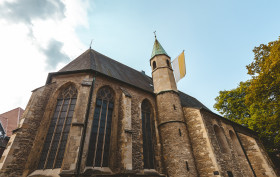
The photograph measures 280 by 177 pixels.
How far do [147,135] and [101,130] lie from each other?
3.36 meters

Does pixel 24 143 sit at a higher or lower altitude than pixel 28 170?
higher

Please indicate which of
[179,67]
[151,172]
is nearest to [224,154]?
[151,172]

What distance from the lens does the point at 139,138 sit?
9.08 meters

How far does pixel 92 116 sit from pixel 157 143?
487cm

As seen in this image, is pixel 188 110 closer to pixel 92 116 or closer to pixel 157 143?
pixel 157 143

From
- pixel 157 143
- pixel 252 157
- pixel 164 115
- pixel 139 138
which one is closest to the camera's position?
pixel 139 138

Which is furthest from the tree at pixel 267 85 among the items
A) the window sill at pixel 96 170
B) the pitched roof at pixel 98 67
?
the window sill at pixel 96 170

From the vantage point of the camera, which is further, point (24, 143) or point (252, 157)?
point (252, 157)

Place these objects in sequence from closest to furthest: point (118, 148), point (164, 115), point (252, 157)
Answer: point (118, 148)
point (164, 115)
point (252, 157)

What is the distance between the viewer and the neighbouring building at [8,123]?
1281 centimetres

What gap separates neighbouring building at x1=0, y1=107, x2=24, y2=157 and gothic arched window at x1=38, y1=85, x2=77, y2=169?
7.36 meters

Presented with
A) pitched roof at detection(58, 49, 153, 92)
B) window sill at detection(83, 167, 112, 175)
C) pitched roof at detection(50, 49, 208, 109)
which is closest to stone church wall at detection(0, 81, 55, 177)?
pitched roof at detection(50, 49, 208, 109)

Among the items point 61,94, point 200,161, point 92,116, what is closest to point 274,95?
point 200,161

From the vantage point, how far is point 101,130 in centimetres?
851
